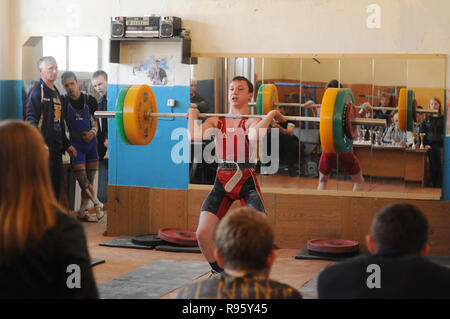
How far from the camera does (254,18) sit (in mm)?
5176

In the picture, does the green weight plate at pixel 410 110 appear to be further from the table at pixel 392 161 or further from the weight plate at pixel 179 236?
the weight plate at pixel 179 236

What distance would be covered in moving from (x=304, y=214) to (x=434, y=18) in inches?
71.6

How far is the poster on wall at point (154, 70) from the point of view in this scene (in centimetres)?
539

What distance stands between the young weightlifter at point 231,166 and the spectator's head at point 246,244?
2102mm

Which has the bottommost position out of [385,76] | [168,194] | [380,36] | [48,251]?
[168,194]

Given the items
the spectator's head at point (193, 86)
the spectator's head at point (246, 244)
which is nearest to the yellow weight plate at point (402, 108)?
the spectator's head at point (193, 86)

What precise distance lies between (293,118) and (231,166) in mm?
584

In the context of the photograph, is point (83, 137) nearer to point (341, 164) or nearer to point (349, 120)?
point (341, 164)

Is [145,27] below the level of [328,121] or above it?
above

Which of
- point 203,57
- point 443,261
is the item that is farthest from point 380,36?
point 443,261

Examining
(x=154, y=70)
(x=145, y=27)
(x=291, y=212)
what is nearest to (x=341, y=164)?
(x=291, y=212)

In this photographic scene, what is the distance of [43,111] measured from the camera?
5676 mm

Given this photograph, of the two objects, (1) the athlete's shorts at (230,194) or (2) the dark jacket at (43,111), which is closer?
(1) the athlete's shorts at (230,194)
